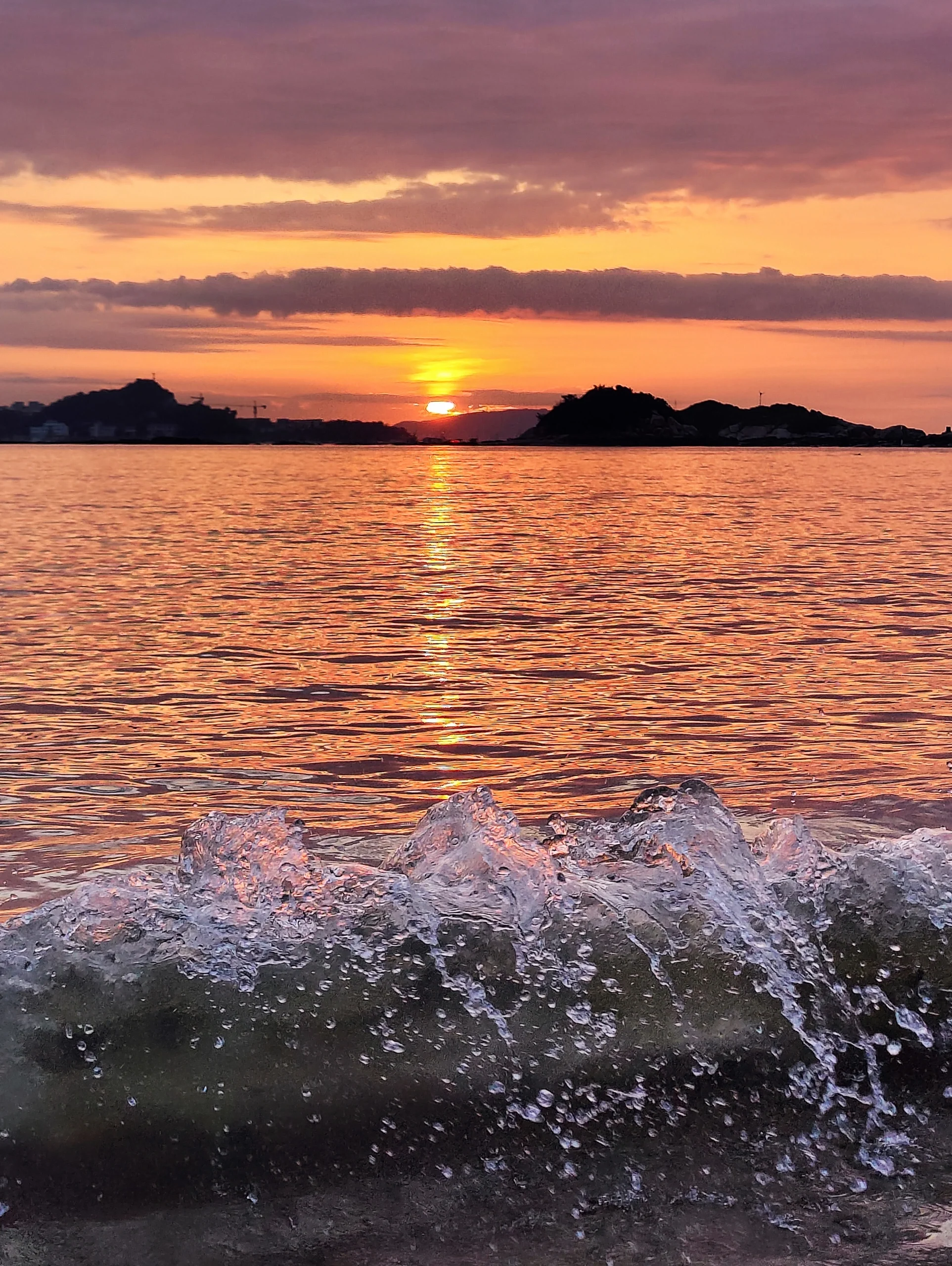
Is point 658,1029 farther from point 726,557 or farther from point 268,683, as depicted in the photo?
point 726,557

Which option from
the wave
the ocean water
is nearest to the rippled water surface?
the ocean water

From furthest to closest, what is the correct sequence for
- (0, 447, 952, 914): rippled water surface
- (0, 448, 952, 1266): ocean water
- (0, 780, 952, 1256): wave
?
(0, 447, 952, 914): rippled water surface < (0, 780, 952, 1256): wave < (0, 448, 952, 1266): ocean water

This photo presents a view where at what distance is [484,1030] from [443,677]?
9.48 metres

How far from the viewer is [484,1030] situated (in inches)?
180

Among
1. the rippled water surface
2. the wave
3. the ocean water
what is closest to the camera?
the ocean water

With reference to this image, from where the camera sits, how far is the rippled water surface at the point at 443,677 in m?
8.90

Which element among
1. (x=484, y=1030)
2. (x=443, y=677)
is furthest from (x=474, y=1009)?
(x=443, y=677)

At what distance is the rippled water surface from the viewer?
350 inches

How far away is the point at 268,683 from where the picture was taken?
43.9ft

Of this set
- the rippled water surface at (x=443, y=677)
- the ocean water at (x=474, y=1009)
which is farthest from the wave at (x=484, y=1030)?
the rippled water surface at (x=443, y=677)

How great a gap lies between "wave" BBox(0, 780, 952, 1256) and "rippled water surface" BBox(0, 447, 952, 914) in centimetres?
206

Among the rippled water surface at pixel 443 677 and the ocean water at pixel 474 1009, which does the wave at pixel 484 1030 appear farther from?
the rippled water surface at pixel 443 677

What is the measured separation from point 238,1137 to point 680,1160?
4.44 ft

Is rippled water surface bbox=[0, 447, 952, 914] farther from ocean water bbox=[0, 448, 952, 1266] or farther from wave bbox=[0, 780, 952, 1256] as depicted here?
wave bbox=[0, 780, 952, 1256]
